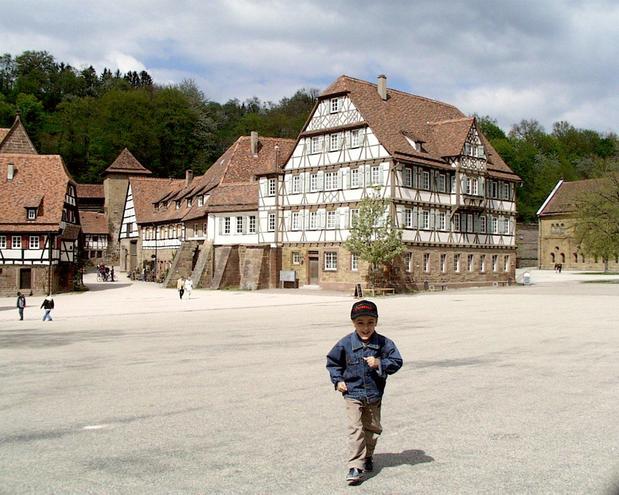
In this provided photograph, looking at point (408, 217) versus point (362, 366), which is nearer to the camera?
point (362, 366)

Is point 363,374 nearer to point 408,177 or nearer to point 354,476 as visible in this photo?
point 354,476

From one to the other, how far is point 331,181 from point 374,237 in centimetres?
590

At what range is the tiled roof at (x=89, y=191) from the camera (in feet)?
309

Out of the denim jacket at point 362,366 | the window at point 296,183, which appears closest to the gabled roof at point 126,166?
the window at point 296,183

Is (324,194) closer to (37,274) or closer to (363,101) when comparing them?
(363,101)

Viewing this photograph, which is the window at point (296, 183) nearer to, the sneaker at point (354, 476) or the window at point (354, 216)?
the window at point (354, 216)

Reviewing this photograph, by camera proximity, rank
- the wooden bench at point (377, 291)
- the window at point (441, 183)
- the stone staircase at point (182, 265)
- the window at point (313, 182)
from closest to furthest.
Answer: the wooden bench at point (377, 291), the window at point (441, 183), the window at point (313, 182), the stone staircase at point (182, 265)

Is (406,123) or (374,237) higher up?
(406,123)

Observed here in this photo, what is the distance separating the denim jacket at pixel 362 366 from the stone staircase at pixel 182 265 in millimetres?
47739

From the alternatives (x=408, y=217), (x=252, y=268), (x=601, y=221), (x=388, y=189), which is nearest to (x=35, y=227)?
(x=252, y=268)

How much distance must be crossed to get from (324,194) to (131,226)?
34.8m

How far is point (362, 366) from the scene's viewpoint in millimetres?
6703

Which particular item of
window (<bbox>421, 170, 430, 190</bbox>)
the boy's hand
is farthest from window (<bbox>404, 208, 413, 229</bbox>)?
the boy's hand

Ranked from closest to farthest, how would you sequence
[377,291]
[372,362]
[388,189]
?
1. [372,362]
2. [377,291]
3. [388,189]
